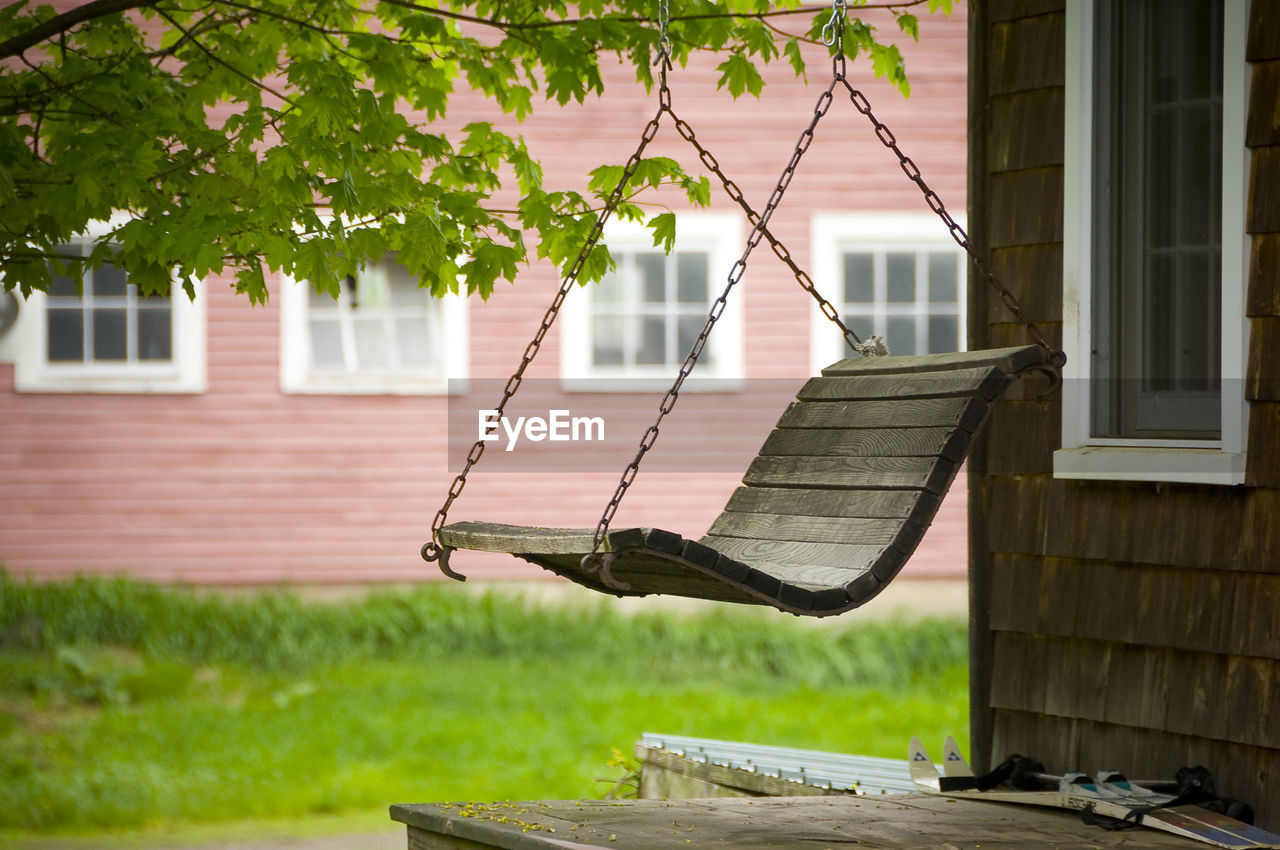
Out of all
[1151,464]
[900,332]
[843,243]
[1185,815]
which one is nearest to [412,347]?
[843,243]

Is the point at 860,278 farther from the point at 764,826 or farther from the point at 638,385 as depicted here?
the point at 764,826

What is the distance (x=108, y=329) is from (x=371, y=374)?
70.2 inches

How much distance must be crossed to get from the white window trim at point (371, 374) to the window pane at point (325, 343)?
5 centimetres

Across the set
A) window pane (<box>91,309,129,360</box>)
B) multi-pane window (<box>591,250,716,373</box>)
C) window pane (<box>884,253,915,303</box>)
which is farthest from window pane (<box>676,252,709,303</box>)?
window pane (<box>91,309,129,360</box>)

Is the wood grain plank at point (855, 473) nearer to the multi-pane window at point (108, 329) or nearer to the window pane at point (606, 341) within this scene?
the window pane at point (606, 341)

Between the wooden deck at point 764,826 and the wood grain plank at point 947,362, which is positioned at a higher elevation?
the wood grain plank at point 947,362

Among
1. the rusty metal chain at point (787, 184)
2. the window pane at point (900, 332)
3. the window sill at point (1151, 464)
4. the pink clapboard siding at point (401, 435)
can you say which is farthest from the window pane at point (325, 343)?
the window sill at point (1151, 464)

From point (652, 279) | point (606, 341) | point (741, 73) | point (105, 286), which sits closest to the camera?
point (741, 73)

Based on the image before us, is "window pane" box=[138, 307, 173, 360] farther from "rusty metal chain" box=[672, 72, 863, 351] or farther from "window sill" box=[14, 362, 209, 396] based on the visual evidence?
"rusty metal chain" box=[672, 72, 863, 351]

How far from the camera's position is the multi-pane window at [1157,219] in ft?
13.3

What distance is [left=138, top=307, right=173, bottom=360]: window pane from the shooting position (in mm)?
10297

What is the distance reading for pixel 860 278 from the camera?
10.7 metres

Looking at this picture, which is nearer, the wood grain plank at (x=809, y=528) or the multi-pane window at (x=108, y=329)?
the wood grain plank at (x=809, y=528)

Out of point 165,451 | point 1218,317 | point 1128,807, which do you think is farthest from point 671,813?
point 165,451
